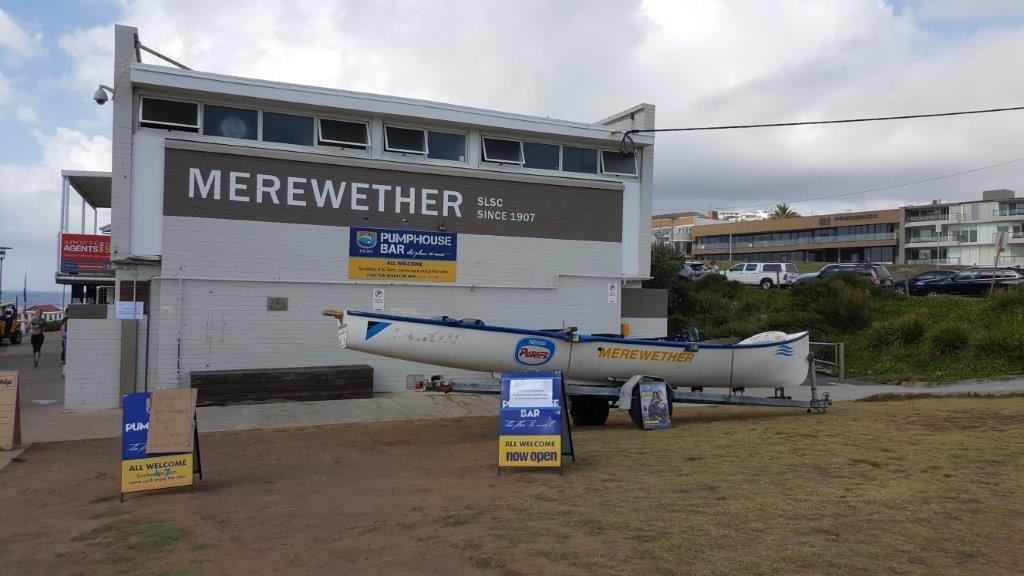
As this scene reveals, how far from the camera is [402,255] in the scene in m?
15.6

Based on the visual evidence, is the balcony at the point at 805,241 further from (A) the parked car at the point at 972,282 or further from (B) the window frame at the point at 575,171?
(B) the window frame at the point at 575,171

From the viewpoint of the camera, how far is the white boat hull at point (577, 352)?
33.7ft

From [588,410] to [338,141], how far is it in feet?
25.9

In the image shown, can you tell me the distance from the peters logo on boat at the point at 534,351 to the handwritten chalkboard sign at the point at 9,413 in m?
7.11

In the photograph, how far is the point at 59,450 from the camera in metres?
10.2

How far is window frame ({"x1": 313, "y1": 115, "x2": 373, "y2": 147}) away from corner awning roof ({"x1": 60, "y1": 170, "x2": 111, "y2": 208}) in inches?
331

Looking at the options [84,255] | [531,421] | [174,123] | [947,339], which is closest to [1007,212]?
[947,339]

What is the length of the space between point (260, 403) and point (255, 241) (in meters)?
3.16

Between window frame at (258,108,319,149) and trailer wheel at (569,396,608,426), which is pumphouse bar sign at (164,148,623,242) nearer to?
window frame at (258,108,319,149)

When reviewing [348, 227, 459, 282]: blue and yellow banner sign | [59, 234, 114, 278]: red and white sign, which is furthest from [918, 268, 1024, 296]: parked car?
[59, 234, 114, 278]: red and white sign

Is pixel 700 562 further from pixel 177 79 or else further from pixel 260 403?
pixel 177 79

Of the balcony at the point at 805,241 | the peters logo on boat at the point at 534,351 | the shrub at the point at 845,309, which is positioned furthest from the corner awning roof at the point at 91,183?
the balcony at the point at 805,241

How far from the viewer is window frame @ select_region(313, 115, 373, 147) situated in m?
15.1

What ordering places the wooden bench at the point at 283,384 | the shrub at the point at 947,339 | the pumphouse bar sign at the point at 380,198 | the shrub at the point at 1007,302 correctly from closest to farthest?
the wooden bench at the point at 283,384 < the pumphouse bar sign at the point at 380,198 < the shrub at the point at 947,339 < the shrub at the point at 1007,302
